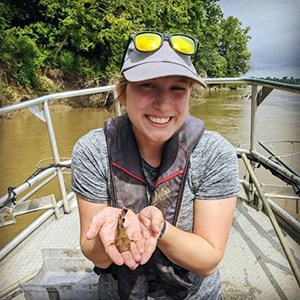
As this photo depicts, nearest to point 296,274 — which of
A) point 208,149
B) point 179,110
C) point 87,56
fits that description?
point 208,149

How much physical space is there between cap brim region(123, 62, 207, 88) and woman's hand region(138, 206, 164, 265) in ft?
1.55

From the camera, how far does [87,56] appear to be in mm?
19422

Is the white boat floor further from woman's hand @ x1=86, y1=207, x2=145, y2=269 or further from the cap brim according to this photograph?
the cap brim

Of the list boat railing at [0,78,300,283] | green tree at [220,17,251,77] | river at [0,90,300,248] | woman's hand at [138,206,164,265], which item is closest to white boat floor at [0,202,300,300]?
boat railing at [0,78,300,283]

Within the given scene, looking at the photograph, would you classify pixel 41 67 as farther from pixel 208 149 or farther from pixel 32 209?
pixel 208 149

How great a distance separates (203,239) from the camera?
111 centimetres

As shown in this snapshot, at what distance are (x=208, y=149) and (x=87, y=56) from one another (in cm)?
1963

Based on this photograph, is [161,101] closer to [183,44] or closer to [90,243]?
[183,44]

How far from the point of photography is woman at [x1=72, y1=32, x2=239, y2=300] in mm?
1130

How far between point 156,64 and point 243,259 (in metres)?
1.65

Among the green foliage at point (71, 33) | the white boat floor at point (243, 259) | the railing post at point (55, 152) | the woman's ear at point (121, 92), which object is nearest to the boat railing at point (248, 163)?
the railing post at point (55, 152)

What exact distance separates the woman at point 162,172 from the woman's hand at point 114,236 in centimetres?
16

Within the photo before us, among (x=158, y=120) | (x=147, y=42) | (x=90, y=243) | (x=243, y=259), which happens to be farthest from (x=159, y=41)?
(x=243, y=259)

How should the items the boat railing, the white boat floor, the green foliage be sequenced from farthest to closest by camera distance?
the green foliage → the boat railing → the white boat floor
